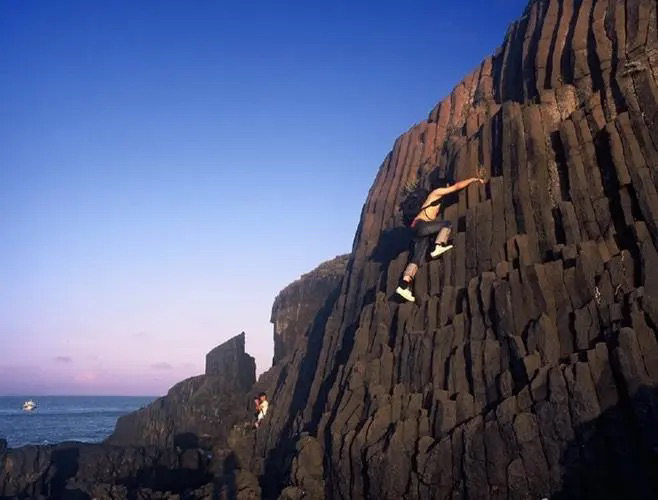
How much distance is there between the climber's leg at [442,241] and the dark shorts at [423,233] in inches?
5.7

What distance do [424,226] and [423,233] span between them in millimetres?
261

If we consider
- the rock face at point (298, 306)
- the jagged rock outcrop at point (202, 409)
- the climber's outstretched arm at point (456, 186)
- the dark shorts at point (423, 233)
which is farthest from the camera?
the rock face at point (298, 306)

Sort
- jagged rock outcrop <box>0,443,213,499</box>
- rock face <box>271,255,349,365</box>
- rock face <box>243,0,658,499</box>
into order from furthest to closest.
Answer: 1. rock face <box>271,255,349,365</box>
2. jagged rock outcrop <box>0,443,213,499</box>
3. rock face <box>243,0,658,499</box>

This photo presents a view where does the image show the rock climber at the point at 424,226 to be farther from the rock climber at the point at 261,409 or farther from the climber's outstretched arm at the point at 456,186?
the rock climber at the point at 261,409

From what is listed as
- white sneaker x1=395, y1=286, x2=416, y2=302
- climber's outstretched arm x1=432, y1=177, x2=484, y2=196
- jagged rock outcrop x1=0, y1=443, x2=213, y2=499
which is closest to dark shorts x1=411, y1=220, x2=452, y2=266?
white sneaker x1=395, y1=286, x2=416, y2=302

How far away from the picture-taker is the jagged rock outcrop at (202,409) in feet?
122

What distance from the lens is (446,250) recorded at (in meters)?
19.6

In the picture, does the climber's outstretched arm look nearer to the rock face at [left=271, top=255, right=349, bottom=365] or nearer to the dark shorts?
the dark shorts

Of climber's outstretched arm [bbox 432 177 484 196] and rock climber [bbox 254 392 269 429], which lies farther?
rock climber [bbox 254 392 269 429]

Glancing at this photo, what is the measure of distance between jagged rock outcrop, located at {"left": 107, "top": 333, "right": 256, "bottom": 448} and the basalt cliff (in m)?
11.8

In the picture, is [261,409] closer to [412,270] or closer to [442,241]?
[412,270]

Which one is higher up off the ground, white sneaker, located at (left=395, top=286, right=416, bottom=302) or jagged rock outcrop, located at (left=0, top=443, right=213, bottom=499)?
white sneaker, located at (left=395, top=286, right=416, bottom=302)

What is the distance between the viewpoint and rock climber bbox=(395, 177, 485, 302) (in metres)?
19.5

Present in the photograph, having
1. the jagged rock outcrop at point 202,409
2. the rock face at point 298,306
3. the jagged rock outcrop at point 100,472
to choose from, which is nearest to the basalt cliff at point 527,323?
the jagged rock outcrop at point 100,472
